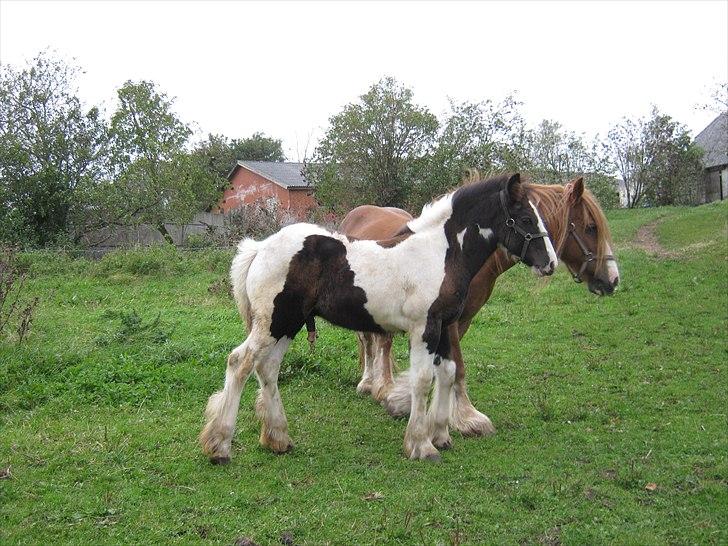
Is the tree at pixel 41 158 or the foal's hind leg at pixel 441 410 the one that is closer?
the foal's hind leg at pixel 441 410

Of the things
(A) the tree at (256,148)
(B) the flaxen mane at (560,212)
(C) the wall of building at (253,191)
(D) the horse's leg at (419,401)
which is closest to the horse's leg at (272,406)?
(D) the horse's leg at (419,401)

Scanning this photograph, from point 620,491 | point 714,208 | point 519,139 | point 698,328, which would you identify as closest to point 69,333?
point 620,491

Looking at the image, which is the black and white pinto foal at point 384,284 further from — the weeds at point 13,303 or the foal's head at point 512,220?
the weeds at point 13,303

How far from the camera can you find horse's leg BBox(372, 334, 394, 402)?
6.57m

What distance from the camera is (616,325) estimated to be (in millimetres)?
9609

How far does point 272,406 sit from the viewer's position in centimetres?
511

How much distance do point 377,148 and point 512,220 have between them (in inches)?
531

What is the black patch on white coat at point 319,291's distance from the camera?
484 centimetres

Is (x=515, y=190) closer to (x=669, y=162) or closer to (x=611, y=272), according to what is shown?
(x=611, y=272)

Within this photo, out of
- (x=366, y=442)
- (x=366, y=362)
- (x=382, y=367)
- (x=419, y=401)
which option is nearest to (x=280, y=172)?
(x=366, y=362)

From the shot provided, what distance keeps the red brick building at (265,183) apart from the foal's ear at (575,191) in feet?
80.9

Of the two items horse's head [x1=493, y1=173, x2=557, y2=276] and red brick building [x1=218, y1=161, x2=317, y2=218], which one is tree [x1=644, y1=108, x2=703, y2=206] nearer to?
red brick building [x1=218, y1=161, x2=317, y2=218]

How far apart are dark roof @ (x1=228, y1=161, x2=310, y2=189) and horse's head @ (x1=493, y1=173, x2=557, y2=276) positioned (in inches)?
1055

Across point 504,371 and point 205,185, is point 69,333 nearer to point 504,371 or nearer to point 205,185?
point 504,371
